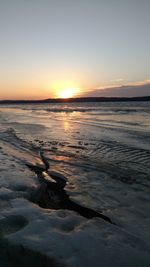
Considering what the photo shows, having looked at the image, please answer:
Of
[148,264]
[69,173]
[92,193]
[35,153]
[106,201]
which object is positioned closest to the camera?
[148,264]

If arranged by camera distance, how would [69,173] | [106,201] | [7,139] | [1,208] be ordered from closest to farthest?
[1,208]
[106,201]
[69,173]
[7,139]

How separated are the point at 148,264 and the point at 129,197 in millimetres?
2294

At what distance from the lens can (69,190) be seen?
19.1 feet

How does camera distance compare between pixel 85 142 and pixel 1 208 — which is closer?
pixel 1 208

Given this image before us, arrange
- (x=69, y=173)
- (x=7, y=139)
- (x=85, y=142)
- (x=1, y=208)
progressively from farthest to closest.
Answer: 1. (x=7, y=139)
2. (x=85, y=142)
3. (x=69, y=173)
4. (x=1, y=208)

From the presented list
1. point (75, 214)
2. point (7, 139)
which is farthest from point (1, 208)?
point (7, 139)

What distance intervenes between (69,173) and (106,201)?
2148mm

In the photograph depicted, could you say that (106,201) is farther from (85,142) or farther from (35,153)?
(85,142)

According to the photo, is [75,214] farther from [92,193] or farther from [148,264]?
[148,264]

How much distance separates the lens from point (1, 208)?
445 centimetres

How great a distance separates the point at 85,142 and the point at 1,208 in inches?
305

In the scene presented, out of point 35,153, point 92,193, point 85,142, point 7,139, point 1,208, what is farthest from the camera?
point 7,139

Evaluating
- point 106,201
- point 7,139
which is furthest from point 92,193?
point 7,139

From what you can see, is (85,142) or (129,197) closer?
(129,197)
